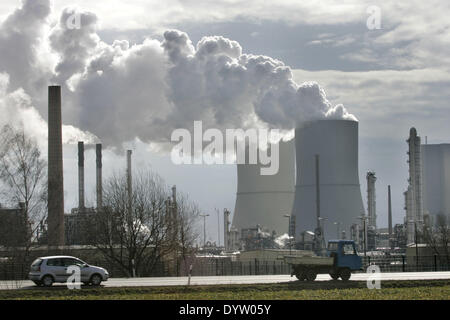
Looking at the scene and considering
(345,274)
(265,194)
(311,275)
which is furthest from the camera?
(265,194)

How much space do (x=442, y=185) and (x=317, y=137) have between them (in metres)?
65.7

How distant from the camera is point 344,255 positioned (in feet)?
96.9

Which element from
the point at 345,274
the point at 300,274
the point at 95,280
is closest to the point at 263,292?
the point at 300,274

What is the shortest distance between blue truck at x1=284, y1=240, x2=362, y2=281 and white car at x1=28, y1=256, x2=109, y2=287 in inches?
277

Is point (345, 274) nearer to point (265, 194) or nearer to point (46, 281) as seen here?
point (46, 281)

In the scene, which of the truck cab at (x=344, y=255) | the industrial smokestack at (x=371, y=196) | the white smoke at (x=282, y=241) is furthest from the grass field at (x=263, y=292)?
the industrial smokestack at (x=371, y=196)

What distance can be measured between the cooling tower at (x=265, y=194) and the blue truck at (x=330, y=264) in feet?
188

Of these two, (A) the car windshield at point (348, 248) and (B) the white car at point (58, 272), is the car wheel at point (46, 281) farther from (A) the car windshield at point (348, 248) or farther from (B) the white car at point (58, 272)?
(A) the car windshield at point (348, 248)

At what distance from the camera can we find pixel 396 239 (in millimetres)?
105812

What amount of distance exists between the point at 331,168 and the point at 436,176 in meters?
64.0

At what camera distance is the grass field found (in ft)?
68.3

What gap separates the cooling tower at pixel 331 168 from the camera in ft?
255

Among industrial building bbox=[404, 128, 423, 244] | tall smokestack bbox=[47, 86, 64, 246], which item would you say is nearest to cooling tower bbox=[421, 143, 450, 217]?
industrial building bbox=[404, 128, 423, 244]
